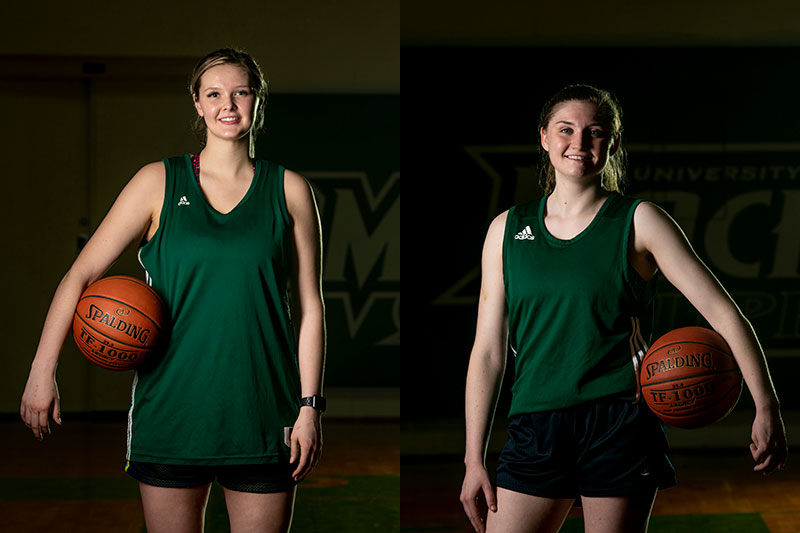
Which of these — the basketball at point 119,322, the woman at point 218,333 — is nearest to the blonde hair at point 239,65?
the woman at point 218,333

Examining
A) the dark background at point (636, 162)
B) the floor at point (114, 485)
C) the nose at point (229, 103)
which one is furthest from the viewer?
the dark background at point (636, 162)

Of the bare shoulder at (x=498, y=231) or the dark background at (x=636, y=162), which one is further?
the dark background at (x=636, y=162)

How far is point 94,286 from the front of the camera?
198cm

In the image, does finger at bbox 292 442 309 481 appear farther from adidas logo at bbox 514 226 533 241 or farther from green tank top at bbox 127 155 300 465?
adidas logo at bbox 514 226 533 241

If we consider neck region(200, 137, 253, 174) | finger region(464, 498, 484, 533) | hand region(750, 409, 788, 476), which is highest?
neck region(200, 137, 253, 174)

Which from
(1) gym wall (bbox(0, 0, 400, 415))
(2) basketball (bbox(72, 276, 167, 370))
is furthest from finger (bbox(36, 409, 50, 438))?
(1) gym wall (bbox(0, 0, 400, 415))

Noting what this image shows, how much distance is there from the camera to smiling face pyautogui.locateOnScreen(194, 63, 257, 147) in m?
1.93

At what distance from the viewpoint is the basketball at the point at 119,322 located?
188 centimetres

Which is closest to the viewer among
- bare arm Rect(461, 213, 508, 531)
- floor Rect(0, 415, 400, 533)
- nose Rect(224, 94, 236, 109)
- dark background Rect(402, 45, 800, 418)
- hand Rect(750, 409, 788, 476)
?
hand Rect(750, 409, 788, 476)

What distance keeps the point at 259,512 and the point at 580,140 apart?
1.05m

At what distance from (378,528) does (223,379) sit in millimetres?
2145

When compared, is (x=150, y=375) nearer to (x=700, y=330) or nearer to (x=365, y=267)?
(x=700, y=330)

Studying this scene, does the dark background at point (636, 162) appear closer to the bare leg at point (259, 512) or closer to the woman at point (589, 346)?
the woman at point (589, 346)

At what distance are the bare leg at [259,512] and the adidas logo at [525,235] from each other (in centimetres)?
76
